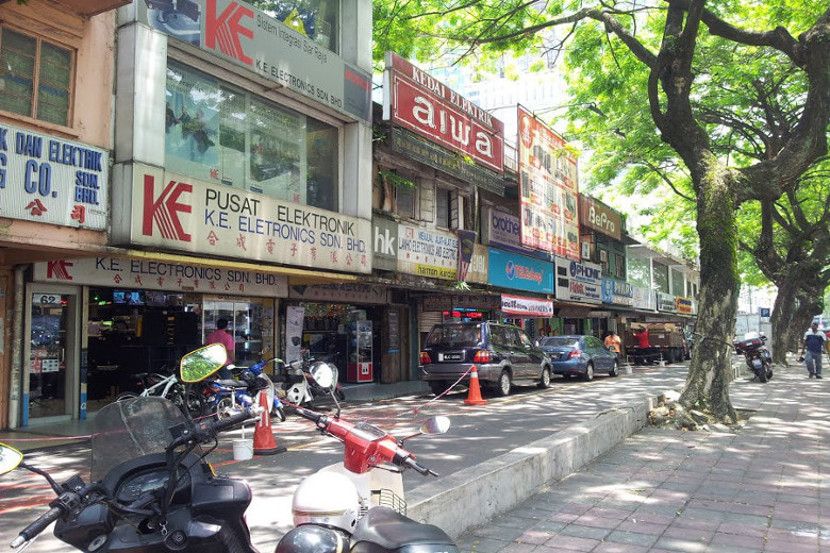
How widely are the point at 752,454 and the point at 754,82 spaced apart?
13483 mm

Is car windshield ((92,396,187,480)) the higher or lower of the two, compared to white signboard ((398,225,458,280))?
lower

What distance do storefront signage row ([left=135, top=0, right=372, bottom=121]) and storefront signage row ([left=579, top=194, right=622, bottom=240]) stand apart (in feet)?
49.2

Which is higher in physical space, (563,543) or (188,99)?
(188,99)

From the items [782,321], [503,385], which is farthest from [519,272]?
[782,321]

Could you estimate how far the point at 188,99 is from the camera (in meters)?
11.0

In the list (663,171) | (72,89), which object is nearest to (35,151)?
(72,89)

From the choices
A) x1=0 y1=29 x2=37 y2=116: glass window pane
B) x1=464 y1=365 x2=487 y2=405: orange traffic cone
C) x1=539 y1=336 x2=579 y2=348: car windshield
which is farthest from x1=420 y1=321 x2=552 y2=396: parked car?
x1=0 y1=29 x2=37 y2=116: glass window pane

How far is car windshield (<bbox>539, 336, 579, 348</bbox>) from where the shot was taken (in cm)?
2016

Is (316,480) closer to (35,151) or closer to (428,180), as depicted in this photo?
(35,151)

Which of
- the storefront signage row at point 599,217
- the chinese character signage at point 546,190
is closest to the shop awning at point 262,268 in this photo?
the chinese character signage at point 546,190

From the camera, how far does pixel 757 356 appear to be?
713 inches

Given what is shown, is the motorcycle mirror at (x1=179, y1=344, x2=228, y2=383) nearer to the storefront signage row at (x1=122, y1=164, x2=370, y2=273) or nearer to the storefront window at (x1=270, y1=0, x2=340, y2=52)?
the storefront signage row at (x1=122, y1=164, x2=370, y2=273)

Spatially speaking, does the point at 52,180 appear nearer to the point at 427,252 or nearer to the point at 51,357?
the point at 51,357

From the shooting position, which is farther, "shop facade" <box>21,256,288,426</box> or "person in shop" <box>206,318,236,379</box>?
"person in shop" <box>206,318,236,379</box>
